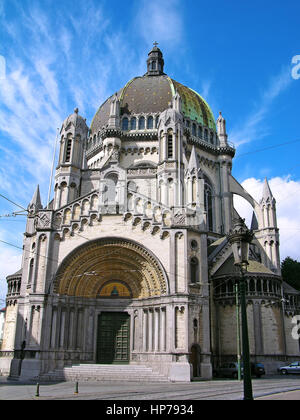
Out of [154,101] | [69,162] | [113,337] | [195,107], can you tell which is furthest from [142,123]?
[113,337]

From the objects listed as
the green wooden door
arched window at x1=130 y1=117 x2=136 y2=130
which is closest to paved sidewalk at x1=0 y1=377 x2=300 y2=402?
the green wooden door

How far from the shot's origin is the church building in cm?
2691

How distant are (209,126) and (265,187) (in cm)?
1222

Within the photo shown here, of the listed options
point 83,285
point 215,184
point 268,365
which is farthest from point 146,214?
point 215,184

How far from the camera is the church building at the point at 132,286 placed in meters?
26.9

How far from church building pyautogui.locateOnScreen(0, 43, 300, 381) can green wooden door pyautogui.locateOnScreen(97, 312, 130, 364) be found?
0.07 metres

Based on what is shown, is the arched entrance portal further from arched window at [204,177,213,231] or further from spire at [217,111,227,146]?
spire at [217,111,227,146]

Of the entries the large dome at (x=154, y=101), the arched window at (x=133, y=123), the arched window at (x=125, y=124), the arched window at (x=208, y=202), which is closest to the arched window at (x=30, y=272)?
the arched window at (x=208, y=202)

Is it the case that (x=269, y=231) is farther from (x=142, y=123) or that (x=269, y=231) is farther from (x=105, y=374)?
(x=105, y=374)

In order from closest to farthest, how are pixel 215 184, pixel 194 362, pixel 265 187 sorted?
1. pixel 194 362
2. pixel 265 187
3. pixel 215 184

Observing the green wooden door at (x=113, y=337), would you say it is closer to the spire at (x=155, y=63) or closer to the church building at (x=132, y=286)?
the church building at (x=132, y=286)
